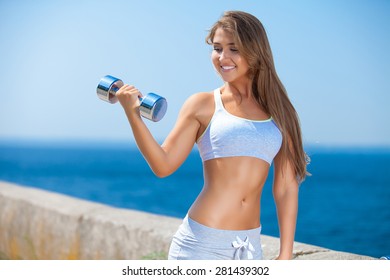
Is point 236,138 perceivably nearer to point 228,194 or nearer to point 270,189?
point 228,194

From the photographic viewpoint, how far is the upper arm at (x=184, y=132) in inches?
99.3

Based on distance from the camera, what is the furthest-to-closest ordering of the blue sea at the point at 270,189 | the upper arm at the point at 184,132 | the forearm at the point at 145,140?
1. the blue sea at the point at 270,189
2. the upper arm at the point at 184,132
3. the forearm at the point at 145,140

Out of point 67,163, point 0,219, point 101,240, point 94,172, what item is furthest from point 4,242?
point 67,163

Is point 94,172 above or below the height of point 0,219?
above

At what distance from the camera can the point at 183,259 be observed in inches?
98.3

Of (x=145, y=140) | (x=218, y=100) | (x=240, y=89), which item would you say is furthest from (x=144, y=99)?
(x=240, y=89)

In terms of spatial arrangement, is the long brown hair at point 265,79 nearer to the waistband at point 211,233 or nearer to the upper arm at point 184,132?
the upper arm at point 184,132

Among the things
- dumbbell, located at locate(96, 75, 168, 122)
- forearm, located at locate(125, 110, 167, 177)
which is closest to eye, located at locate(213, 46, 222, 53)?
dumbbell, located at locate(96, 75, 168, 122)

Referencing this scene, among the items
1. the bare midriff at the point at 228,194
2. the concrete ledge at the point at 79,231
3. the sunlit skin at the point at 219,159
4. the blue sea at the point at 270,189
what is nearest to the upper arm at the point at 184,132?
the sunlit skin at the point at 219,159

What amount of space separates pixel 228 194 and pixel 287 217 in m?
0.32
